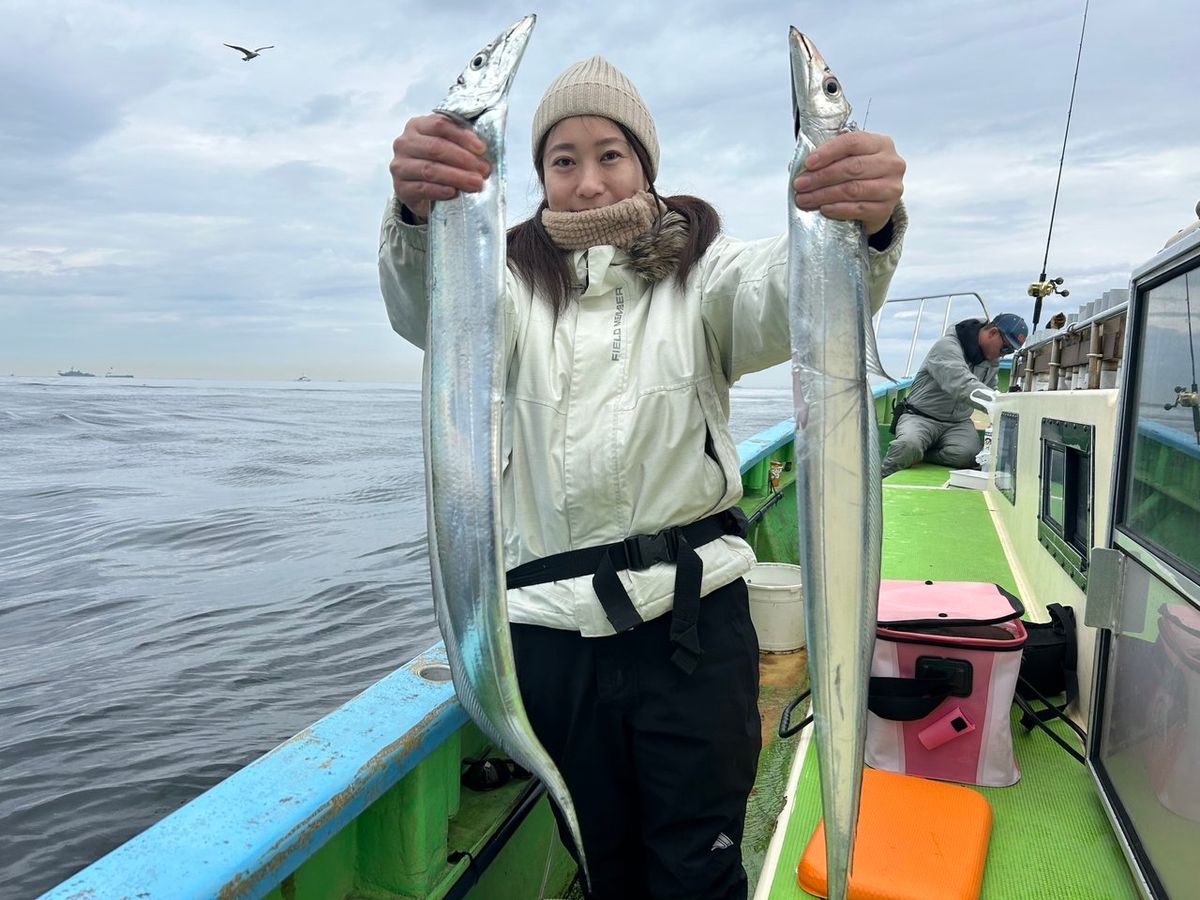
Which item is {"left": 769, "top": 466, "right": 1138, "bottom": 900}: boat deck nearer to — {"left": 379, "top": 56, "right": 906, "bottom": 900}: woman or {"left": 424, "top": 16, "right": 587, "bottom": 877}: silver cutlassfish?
{"left": 379, "top": 56, "right": 906, "bottom": 900}: woman

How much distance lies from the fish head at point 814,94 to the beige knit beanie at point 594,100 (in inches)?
27.7

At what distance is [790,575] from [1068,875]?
95.9 inches

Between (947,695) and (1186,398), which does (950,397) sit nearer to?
(947,695)

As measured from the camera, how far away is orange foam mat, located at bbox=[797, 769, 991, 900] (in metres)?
2.14

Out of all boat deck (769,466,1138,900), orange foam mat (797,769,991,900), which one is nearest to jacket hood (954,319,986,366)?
boat deck (769,466,1138,900)

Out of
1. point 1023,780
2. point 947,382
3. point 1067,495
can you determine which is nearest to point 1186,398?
point 1023,780

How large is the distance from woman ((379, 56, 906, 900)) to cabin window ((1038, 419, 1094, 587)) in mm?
2122

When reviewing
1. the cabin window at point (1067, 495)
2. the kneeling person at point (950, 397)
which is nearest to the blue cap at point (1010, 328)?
the kneeling person at point (950, 397)

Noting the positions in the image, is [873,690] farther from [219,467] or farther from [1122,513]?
[219,467]

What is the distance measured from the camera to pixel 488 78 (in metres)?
1.19

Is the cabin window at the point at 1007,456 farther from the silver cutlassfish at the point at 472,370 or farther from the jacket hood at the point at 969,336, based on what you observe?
the silver cutlassfish at the point at 472,370

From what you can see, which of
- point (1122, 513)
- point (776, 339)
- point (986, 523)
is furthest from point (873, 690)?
point (986, 523)

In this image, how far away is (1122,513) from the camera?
2.38 metres

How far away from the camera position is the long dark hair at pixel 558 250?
1.83 m
